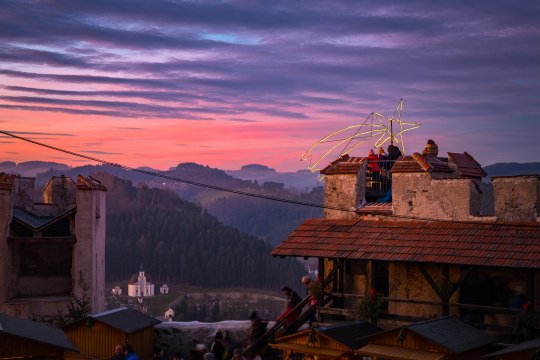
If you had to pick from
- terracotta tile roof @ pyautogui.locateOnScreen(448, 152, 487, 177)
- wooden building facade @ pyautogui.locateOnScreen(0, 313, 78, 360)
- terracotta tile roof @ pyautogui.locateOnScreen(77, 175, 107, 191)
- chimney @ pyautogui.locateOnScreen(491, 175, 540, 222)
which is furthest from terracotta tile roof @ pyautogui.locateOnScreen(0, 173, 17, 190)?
chimney @ pyautogui.locateOnScreen(491, 175, 540, 222)

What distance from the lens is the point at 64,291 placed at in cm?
2897

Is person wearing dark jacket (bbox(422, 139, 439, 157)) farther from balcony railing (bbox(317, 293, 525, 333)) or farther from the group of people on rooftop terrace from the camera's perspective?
balcony railing (bbox(317, 293, 525, 333))

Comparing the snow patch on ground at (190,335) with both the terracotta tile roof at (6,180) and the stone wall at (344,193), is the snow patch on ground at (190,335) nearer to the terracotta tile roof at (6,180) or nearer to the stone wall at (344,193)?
the stone wall at (344,193)

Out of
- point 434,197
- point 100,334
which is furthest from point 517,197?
point 100,334

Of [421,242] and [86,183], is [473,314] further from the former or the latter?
[86,183]

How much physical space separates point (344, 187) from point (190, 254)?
138567mm

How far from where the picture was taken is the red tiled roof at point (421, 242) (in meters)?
19.3

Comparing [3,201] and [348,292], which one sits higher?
[3,201]

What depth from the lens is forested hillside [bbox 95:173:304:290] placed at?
518 feet

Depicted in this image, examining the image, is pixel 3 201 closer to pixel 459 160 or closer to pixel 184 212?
pixel 459 160

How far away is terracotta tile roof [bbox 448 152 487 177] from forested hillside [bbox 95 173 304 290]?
132793mm

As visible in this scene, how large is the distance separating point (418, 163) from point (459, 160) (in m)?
1.34

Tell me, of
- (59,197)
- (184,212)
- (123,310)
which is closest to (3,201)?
(59,197)

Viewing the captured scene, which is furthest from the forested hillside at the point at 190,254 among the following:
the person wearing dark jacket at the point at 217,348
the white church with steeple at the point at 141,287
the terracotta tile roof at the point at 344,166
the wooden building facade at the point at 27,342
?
the wooden building facade at the point at 27,342
